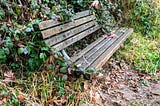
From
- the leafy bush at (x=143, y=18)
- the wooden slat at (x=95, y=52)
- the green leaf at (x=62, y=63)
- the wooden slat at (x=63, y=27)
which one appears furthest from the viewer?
the leafy bush at (x=143, y=18)

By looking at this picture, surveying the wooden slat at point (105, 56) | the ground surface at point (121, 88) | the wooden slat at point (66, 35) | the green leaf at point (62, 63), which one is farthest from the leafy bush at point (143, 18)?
the green leaf at point (62, 63)

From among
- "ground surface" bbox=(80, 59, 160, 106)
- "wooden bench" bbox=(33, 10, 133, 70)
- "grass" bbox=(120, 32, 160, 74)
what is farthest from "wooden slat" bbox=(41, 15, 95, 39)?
"grass" bbox=(120, 32, 160, 74)

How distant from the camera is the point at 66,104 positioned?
10.1 ft

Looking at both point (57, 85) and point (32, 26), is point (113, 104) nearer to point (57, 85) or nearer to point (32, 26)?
point (57, 85)

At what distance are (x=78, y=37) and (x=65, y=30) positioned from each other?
15.4 inches

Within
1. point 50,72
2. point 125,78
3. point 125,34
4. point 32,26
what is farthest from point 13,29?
point 125,34

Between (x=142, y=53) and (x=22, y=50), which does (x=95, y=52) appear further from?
(x=142, y=53)

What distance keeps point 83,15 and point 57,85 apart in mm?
1801

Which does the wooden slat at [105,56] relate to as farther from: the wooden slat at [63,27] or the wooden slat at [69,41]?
the wooden slat at [63,27]

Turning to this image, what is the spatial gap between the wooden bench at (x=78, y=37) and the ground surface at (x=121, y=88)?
0.83 ft

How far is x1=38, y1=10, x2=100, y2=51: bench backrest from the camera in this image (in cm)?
340

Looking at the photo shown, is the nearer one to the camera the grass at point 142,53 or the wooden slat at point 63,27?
the wooden slat at point 63,27

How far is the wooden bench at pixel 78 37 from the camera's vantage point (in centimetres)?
342

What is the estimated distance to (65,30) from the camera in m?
3.91
